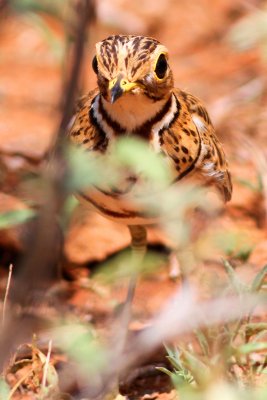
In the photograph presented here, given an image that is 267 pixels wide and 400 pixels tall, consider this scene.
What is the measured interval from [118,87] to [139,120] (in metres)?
0.40

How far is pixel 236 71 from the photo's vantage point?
8828 millimetres

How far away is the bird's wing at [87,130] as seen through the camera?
451 cm

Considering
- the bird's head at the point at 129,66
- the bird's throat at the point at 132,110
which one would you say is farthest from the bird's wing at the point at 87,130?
the bird's head at the point at 129,66

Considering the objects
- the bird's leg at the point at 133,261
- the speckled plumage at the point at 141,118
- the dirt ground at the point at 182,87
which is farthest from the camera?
the dirt ground at the point at 182,87

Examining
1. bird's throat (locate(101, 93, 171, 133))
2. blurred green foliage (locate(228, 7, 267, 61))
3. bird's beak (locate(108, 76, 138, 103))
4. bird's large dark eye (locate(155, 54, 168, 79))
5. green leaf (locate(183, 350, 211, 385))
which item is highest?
blurred green foliage (locate(228, 7, 267, 61))

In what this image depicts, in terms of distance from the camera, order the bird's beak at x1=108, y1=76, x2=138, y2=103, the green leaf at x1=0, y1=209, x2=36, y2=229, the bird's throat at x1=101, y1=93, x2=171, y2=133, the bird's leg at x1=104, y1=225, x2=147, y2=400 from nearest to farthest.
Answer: the bird's beak at x1=108, y1=76, x2=138, y2=103, the bird's throat at x1=101, y1=93, x2=171, y2=133, the green leaf at x1=0, y1=209, x2=36, y2=229, the bird's leg at x1=104, y1=225, x2=147, y2=400

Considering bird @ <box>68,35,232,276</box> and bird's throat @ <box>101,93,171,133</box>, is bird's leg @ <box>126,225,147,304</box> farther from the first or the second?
bird's throat @ <box>101,93,171,133</box>

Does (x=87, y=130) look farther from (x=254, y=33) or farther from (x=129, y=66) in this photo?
(x=254, y=33)

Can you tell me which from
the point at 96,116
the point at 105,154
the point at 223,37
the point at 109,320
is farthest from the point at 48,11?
the point at 223,37

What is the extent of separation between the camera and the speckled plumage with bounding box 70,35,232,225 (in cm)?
420

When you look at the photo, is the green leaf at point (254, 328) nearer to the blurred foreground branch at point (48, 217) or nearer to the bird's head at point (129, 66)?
the bird's head at point (129, 66)

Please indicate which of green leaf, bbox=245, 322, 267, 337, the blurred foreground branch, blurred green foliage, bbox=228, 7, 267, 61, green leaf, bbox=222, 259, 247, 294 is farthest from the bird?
the blurred foreground branch

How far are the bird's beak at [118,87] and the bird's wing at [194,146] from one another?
1.72ft

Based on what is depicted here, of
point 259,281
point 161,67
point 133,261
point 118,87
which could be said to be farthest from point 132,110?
point 133,261
